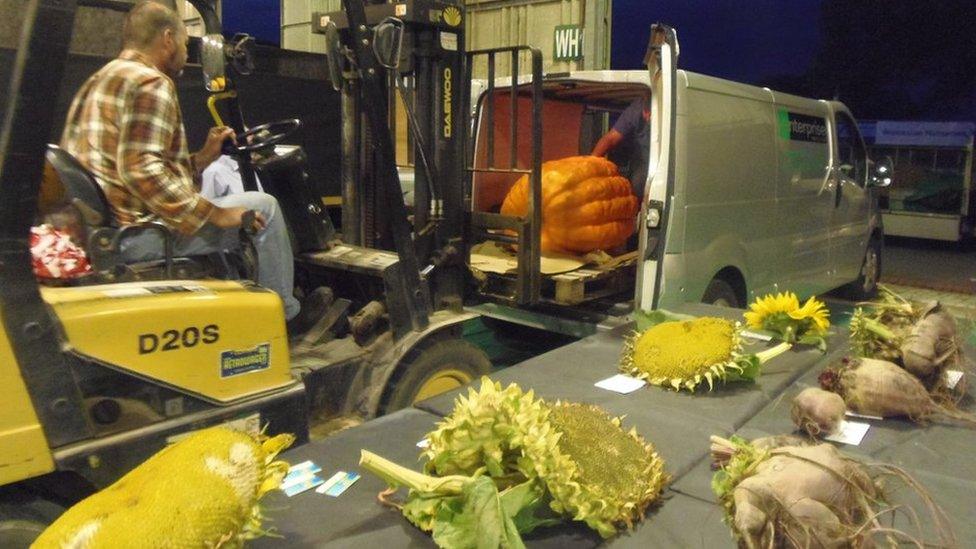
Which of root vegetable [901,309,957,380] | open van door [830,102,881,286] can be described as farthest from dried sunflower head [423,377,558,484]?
open van door [830,102,881,286]

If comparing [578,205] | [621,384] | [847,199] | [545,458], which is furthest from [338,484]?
[847,199]

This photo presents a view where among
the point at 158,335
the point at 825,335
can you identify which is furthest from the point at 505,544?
the point at 825,335

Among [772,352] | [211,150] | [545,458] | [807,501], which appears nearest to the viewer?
[807,501]

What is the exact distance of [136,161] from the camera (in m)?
3.31

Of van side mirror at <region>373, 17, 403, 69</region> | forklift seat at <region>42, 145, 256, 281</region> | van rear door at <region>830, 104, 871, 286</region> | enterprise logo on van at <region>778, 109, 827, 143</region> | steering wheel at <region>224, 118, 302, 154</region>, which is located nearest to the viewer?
forklift seat at <region>42, 145, 256, 281</region>

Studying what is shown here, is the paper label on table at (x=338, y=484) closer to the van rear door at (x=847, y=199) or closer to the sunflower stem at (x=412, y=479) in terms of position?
the sunflower stem at (x=412, y=479)

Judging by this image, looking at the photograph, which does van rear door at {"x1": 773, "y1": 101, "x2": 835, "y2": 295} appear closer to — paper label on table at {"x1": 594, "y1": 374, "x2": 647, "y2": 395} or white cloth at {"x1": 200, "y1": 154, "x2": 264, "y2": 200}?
paper label on table at {"x1": 594, "y1": 374, "x2": 647, "y2": 395}

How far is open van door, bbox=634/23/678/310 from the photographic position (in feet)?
17.5

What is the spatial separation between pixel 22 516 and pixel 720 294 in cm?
497

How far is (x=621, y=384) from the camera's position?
3.26m

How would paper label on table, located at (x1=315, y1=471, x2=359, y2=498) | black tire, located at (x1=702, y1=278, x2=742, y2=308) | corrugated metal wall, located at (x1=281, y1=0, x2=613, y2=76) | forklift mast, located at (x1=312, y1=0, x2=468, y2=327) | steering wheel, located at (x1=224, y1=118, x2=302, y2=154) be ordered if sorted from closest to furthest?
1. paper label on table, located at (x1=315, y1=471, x2=359, y2=498)
2. steering wheel, located at (x1=224, y1=118, x2=302, y2=154)
3. forklift mast, located at (x1=312, y1=0, x2=468, y2=327)
4. black tire, located at (x1=702, y1=278, x2=742, y2=308)
5. corrugated metal wall, located at (x1=281, y1=0, x2=613, y2=76)

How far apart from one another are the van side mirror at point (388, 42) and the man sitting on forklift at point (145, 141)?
916mm

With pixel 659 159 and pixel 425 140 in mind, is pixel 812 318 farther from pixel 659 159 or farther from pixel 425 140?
pixel 425 140

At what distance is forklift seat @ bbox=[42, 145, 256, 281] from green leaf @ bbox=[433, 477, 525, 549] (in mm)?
2106
